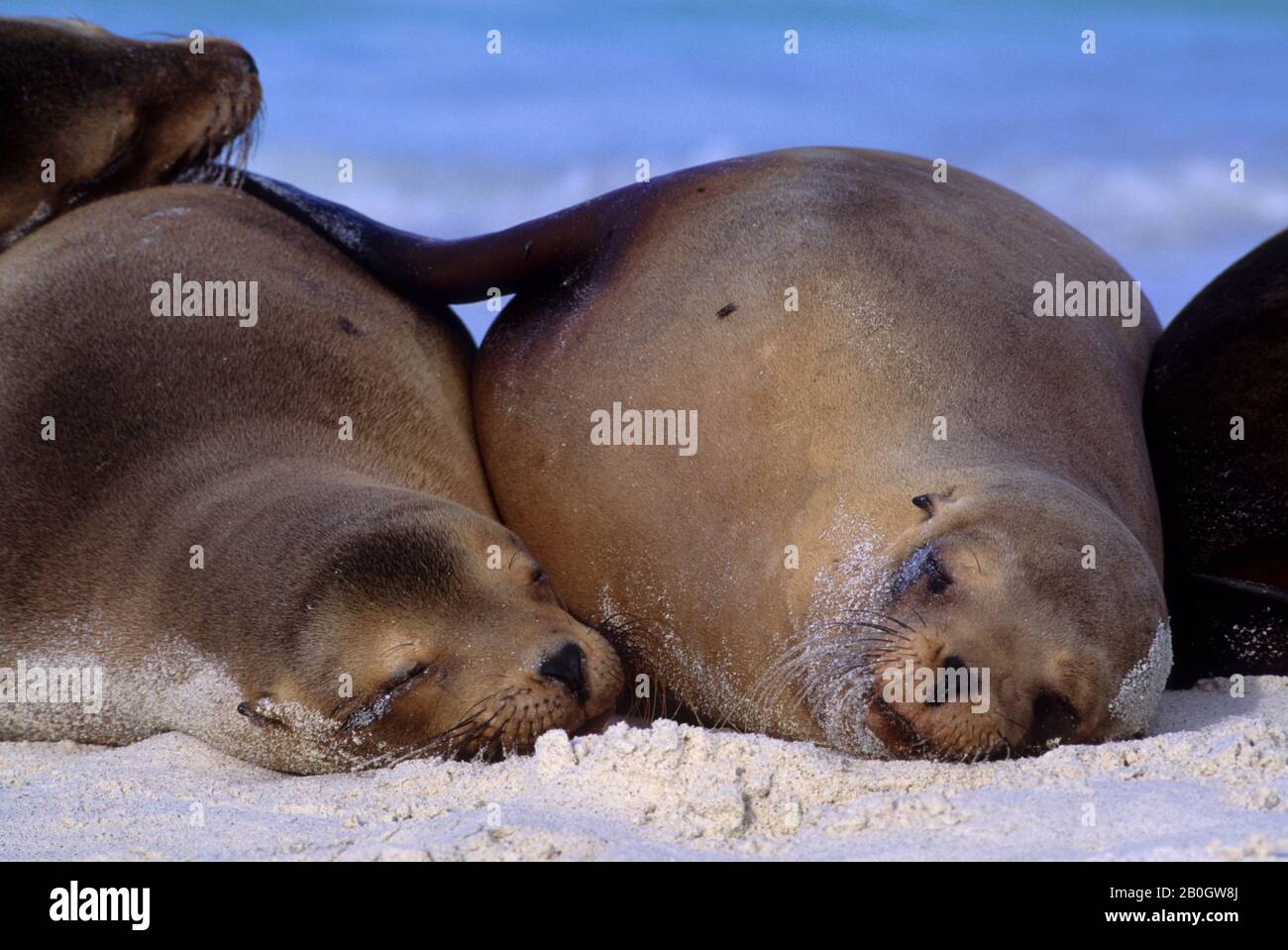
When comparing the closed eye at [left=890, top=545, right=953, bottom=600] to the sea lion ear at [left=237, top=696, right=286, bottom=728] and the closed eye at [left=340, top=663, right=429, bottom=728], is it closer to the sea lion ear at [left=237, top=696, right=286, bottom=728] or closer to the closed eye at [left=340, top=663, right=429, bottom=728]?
the closed eye at [left=340, top=663, right=429, bottom=728]

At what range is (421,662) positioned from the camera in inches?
151

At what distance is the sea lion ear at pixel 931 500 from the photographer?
154 inches

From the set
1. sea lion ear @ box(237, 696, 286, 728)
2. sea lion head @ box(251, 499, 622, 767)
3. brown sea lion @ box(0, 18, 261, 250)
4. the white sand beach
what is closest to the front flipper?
brown sea lion @ box(0, 18, 261, 250)

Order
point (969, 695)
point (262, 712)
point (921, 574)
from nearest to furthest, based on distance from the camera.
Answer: point (969, 695) → point (921, 574) → point (262, 712)

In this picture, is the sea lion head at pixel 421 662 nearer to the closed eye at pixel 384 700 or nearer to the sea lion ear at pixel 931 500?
the closed eye at pixel 384 700

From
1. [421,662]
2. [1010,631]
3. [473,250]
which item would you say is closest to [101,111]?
[473,250]

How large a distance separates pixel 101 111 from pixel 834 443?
353 cm

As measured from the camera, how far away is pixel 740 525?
170 inches

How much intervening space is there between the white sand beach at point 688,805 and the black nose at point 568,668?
0.31 metres

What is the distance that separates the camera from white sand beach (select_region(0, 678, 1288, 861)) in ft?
9.71

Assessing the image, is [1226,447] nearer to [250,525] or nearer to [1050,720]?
[1050,720]
